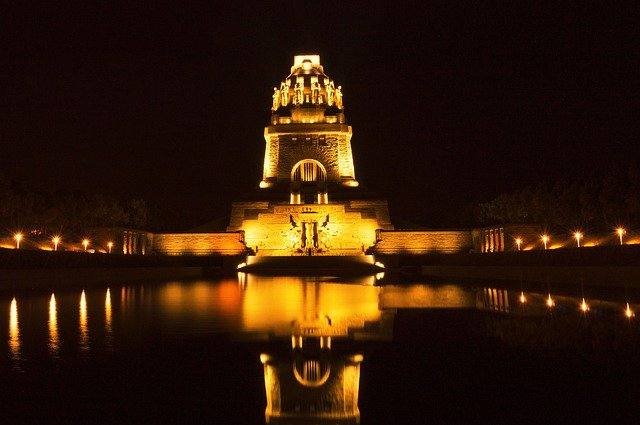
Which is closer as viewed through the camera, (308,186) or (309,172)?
(308,186)

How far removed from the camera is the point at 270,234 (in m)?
53.8

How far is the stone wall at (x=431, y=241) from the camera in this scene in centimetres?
5131

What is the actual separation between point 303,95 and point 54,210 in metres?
29.4

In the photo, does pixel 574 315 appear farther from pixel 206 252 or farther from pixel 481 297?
pixel 206 252

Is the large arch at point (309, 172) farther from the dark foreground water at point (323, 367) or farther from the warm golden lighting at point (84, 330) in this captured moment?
the dark foreground water at point (323, 367)

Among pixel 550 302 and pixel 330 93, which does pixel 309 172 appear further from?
pixel 550 302

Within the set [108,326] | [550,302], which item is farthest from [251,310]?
[550,302]

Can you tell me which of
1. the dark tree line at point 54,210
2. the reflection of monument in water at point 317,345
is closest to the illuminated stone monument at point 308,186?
the dark tree line at point 54,210

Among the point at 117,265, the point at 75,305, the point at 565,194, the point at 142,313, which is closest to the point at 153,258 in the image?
the point at 117,265

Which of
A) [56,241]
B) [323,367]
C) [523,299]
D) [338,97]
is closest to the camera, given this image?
[323,367]

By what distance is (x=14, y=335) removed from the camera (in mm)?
9344

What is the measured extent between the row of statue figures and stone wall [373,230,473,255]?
17.1 metres

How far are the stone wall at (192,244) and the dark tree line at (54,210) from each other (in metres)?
2.95

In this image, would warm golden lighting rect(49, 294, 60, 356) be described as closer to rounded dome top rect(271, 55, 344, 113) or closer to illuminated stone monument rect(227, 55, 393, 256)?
illuminated stone monument rect(227, 55, 393, 256)
